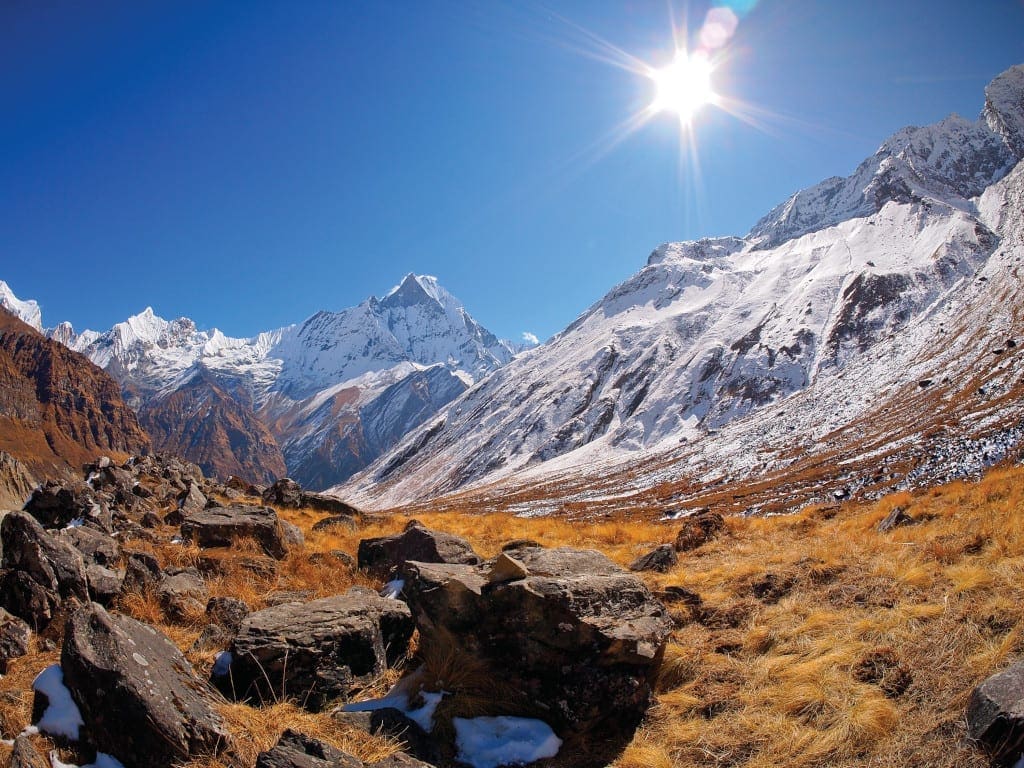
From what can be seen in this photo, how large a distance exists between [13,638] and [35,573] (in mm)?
1115

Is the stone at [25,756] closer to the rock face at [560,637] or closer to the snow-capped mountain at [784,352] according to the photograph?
the rock face at [560,637]

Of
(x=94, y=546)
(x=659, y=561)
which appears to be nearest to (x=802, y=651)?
(x=659, y=561)

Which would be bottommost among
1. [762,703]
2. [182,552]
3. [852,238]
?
[762,703]

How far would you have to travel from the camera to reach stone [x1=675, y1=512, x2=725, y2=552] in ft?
45.5

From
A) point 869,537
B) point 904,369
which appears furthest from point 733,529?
point 904,369

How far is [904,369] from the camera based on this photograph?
84688 millimetres

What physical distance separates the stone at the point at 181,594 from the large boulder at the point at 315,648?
2010mm

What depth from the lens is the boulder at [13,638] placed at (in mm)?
6066

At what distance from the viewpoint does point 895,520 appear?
40.2 ft

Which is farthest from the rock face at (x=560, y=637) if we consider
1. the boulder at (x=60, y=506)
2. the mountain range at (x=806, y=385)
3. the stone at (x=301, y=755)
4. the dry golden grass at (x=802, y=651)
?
the mountain range at (x=806, y=385)

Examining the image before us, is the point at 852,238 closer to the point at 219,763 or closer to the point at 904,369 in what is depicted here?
the point at 904,369

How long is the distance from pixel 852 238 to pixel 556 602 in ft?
707

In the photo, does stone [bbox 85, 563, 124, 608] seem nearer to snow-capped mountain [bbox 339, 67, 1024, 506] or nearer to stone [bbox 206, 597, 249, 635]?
stone [bbox 206, 597, 249, 635]

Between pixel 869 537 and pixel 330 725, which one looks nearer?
pixel 330 725
